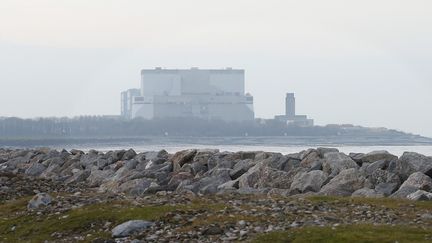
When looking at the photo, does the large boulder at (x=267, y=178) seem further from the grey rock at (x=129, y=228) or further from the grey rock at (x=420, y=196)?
the grey rock at (x=129, y=228)

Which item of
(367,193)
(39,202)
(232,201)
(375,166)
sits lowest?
(39,202)

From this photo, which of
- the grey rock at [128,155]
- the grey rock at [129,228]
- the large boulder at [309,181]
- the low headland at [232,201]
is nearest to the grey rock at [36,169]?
the low headland at [232,201]

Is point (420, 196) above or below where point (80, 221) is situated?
above

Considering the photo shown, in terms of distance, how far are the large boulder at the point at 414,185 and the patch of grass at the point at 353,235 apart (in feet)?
21.4

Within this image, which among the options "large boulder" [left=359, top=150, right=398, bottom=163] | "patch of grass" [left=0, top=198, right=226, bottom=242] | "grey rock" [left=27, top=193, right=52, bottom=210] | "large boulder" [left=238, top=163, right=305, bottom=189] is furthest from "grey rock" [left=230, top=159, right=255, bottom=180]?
"patch of grass" [left=0, top=198, right=226, bottom=242]

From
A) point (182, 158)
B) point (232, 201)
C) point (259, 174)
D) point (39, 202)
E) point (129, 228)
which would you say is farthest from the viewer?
point (182, 158)

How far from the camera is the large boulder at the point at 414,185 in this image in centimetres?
2298

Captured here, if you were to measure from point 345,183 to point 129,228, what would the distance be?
9.01 metres

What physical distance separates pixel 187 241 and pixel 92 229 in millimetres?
3224

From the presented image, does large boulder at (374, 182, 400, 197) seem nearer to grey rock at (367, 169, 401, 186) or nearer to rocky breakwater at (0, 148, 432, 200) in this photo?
rocky breakwater at (0, 148, 432, 200)

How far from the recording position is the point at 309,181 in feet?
84.5

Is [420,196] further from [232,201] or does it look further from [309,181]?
[232,201]

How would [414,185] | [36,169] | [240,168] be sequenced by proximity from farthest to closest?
1. [36,169]
2. [240,168]
3. [414,185]

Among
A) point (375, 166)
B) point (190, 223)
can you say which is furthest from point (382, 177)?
point (190, 223)
